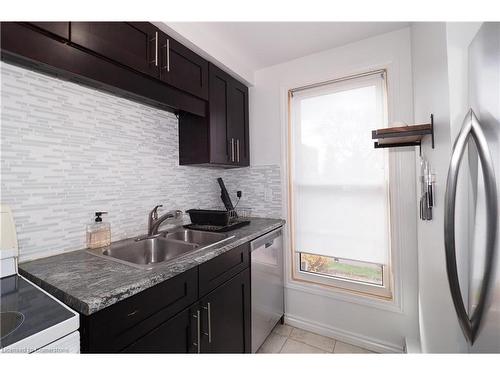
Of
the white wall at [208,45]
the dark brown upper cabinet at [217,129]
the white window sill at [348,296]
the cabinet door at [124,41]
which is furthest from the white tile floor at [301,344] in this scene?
the white wall at [208,45]

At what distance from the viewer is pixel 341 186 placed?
5.87 ft

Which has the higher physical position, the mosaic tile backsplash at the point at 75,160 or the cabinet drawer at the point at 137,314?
the mosaic tile backsplash at the point at 75,160

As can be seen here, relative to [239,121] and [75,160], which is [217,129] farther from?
[75,160]

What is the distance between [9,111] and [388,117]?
2.23 meters

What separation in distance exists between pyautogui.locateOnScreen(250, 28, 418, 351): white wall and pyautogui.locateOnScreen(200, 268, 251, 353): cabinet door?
2.29ft

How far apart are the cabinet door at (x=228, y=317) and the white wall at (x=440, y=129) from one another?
0.99 m

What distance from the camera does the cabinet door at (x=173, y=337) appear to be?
810 mm

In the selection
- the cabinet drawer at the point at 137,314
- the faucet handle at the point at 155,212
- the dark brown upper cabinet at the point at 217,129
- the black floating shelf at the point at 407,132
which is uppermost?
the dark brown upper cabinet at the point at 217,129

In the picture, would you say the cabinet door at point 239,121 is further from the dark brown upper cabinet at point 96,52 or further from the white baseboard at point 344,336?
the white baseboard at point 344,336

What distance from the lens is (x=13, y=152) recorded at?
3.14ft

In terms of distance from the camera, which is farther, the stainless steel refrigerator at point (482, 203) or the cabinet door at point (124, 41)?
the cabinet door at point (124, 41)

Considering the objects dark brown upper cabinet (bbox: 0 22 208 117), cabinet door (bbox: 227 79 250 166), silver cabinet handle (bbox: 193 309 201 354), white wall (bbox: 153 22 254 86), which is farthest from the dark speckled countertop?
white wall (bbox: 153 22 254 86)

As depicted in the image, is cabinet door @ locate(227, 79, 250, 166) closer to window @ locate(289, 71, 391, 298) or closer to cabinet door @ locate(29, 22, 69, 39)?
window @ locate(289, 71, 391, 298)

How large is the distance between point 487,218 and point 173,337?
1156 mm
